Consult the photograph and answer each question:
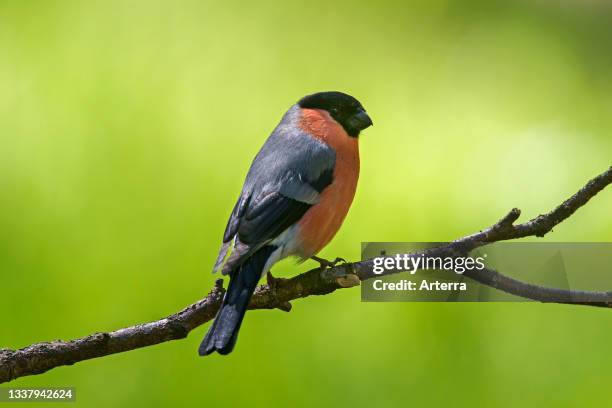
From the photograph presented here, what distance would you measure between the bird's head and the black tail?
9.0 inches

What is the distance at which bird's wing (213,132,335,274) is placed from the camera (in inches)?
40.7

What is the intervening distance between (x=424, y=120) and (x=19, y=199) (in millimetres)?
649

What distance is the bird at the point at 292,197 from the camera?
3.26 ft

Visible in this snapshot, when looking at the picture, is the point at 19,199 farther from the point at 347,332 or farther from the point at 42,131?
the point at 347,332

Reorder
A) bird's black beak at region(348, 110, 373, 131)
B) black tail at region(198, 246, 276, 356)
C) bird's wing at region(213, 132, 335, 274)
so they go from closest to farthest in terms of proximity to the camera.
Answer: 1. black tail at region(198, 246, 276, 356)
2. bird's wing at region(213, 132, 335, 274)
3. bird's black beak at region(348, 110, 373, 131)

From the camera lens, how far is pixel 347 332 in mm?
1241

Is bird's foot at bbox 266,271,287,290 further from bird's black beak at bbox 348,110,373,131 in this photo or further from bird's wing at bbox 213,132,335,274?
bird's black beak at bbox 348,110,373,131

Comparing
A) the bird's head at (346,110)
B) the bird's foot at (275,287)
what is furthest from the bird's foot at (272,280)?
the bird's head at (346,110)

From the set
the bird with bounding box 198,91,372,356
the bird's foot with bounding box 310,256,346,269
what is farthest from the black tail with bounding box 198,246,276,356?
the bird's foot with bounding box 310,256,346,269

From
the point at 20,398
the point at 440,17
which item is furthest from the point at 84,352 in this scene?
the point at 440,17

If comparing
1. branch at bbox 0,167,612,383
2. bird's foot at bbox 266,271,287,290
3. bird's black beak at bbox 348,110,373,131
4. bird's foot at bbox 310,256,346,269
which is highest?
bird's black beak at bbox 348,110,373,131

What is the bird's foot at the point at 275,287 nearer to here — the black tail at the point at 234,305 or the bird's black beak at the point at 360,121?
the black tail at the point at 234,305

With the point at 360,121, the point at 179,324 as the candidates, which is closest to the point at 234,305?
the point at 179,324

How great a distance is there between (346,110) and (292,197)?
175 mm
